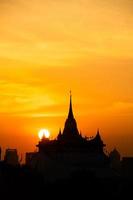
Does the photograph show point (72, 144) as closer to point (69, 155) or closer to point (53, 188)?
point (69, 155)

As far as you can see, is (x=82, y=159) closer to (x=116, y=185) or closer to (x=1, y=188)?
(x=116, y=185)

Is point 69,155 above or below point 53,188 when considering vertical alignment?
above

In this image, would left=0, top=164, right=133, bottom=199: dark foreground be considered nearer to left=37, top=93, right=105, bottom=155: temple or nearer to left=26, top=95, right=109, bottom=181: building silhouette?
left=26, top=95, right=109, bottom=181: building silhouette

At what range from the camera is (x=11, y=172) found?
96.1 m

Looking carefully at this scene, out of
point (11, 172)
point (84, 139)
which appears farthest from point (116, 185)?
point (84, 139)

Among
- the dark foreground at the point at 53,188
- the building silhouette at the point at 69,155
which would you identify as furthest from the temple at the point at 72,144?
the dark foreground at the point at 53,188

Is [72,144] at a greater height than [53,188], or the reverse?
[72,144]

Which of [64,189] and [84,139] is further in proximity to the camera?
[84,139]

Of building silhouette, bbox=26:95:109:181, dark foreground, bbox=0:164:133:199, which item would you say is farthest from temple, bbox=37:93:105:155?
dark foreground, bbox=0:164:133:199

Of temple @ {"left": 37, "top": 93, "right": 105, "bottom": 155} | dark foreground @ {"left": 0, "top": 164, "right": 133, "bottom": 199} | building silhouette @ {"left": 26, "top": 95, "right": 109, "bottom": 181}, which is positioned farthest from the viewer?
temple @ {"left": 37, "top": 93, "right": 105, "bottom": 155}

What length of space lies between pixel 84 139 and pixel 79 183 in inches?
2117

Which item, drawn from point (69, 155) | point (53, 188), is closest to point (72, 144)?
point (69, 155)

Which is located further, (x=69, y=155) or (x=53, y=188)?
(x=69, y=155)

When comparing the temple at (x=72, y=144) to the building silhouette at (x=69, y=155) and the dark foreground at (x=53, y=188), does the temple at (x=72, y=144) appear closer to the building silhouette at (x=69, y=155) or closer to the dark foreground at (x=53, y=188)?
the building silhouette at (x=69, y=155)
